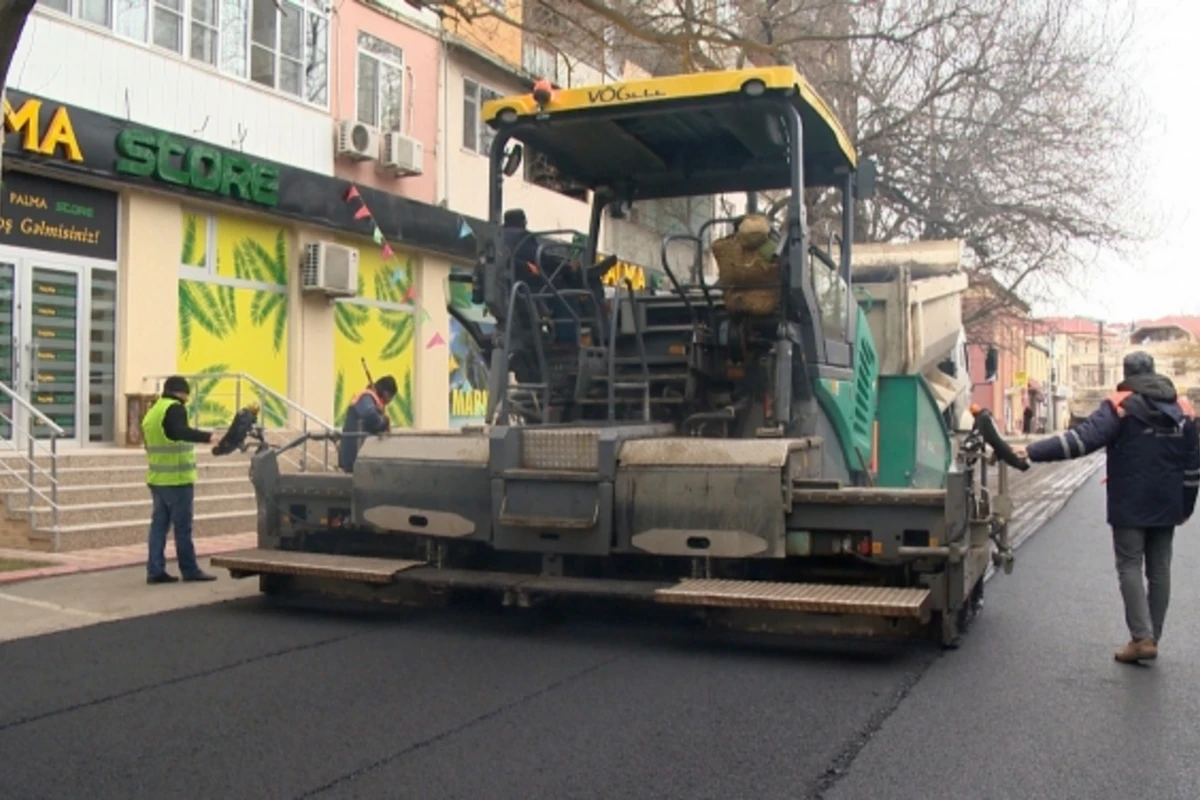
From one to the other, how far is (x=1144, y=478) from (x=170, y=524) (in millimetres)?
6727

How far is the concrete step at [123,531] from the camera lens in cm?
1064

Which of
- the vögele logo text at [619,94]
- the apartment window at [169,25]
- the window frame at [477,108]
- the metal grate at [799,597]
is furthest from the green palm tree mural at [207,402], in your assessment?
the metal grate at [799,597]

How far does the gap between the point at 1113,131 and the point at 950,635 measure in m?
16.6

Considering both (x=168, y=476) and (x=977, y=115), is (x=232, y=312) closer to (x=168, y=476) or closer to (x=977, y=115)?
(x=168, y=476)

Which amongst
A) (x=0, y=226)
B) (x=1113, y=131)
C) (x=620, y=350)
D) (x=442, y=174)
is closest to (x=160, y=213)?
(x=0, y=226)

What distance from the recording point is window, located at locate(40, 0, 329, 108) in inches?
549

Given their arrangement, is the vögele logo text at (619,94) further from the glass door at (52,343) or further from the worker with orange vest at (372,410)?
the glass door at (52,343)

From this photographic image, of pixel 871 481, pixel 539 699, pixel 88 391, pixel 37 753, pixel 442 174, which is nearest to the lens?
pixel 37 753

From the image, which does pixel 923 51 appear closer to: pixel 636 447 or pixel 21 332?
pixel 21 332

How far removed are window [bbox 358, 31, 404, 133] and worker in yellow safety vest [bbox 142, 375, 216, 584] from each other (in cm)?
969

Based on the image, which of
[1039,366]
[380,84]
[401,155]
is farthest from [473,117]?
[1039,366]

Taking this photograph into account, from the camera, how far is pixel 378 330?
733 inches

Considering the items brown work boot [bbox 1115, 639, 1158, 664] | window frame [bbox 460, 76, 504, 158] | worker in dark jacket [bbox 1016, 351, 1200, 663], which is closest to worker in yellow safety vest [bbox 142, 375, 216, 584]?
worker in dark jacket [bbox 1016, 351, 1200, 663]

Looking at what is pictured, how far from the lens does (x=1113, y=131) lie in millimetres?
20641
